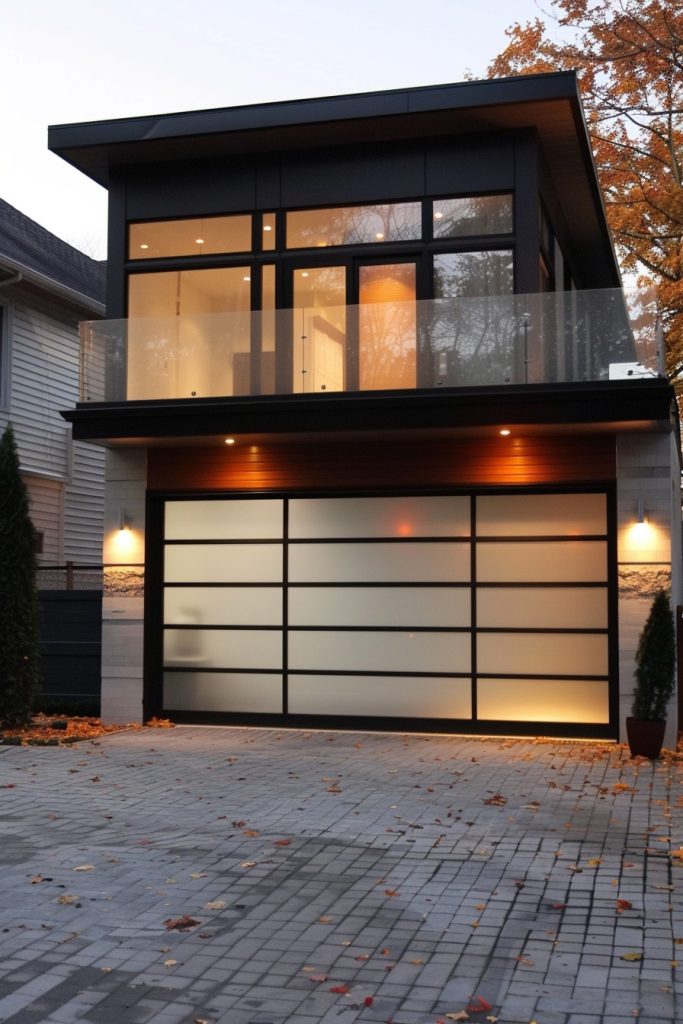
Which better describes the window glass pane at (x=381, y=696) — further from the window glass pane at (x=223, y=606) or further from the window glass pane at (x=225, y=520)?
the window glass pane at (x=225, y=520)

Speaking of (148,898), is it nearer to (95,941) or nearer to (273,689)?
(95,941)

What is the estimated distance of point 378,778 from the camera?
11250 millimetres

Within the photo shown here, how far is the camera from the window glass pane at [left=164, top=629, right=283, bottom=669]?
50.2 feet

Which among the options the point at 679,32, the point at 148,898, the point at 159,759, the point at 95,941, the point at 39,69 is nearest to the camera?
the point at 95,941

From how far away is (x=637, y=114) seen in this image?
26.5 metres

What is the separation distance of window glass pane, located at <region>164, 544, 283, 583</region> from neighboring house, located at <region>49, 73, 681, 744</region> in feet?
0.12

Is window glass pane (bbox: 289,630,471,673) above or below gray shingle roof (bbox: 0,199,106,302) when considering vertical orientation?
below

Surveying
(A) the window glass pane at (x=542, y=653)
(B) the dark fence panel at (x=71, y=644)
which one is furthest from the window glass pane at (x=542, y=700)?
(B) the dark fence panel at (x=71, y=644)

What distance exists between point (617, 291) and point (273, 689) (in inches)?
253

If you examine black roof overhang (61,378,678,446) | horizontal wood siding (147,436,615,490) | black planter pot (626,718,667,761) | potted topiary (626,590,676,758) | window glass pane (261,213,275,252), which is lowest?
black planter pot (626,718,667,761)

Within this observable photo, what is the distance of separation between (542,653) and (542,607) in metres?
0.55

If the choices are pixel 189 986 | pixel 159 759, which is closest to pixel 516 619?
pixel 159 759

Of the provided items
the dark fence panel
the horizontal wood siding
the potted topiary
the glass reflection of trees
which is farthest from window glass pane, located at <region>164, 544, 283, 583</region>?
the potted topiary

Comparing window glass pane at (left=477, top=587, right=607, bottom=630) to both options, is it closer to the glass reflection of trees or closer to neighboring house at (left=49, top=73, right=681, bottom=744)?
neighboring house at (left=49, top=73, right=681, bottom=744)
